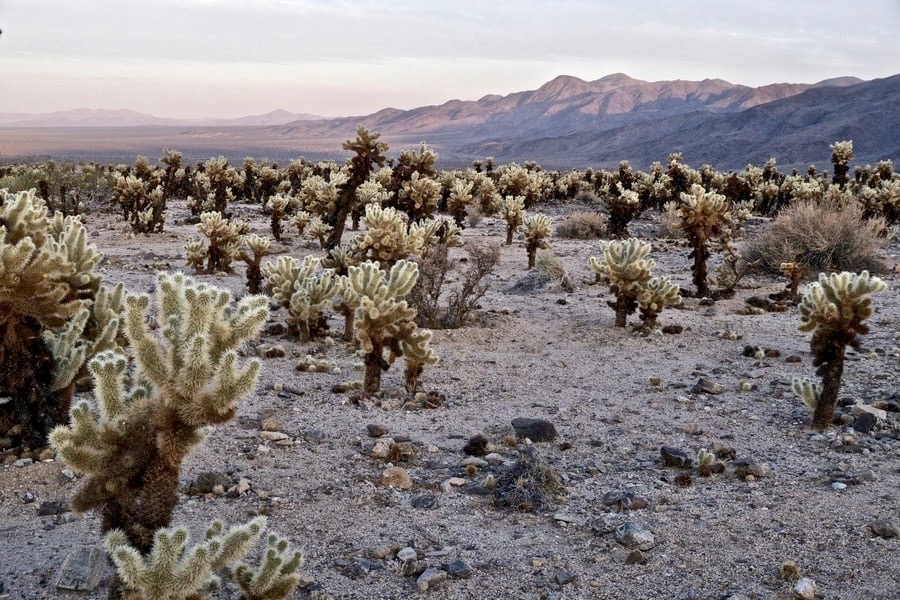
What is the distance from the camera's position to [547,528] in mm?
4680

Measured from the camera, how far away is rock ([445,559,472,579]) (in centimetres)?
409

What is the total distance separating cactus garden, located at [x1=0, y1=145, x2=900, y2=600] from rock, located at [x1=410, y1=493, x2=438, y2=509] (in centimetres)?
3

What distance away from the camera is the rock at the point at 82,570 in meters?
3.76

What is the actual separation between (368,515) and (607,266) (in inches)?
233

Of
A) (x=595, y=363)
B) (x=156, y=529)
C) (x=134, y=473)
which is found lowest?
(x=595, y=363)

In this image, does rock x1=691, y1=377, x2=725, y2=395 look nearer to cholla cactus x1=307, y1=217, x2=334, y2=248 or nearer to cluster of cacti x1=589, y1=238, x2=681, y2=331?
cluster of cacti x1=589, y1=238, x2=681, y2=331

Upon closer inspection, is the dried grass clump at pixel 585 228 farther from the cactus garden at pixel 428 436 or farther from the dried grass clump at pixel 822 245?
the cactus garden at pixel 428 436

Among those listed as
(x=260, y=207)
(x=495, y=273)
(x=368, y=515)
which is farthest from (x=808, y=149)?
(x=368, y=515)

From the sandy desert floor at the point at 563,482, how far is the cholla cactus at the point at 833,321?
31cm

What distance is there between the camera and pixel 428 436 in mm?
6184

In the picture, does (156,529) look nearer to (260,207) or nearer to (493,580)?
(493,580)

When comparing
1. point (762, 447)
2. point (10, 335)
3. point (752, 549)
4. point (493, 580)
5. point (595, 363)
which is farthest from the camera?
point (595, 363)

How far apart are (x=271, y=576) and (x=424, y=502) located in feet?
5.57

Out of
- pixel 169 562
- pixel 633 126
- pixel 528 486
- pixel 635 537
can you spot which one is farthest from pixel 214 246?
pixel 633 126
